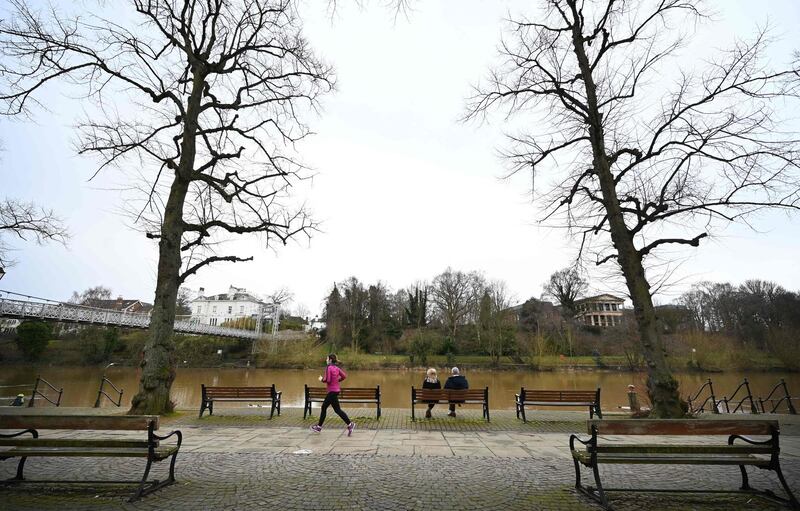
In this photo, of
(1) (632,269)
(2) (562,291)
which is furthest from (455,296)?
(1) (632,269)

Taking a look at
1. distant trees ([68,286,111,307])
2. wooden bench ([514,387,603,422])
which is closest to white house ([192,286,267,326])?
distant trees ([68,286,111,307])

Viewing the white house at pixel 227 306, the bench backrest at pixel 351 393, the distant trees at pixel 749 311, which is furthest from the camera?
the white house at pixel 227 306

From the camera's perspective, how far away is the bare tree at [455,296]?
173 feet

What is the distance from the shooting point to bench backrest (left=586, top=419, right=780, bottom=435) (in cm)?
410

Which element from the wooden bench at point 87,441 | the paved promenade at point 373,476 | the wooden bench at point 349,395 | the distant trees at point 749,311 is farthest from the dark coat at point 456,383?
the distant trees at point 749,311

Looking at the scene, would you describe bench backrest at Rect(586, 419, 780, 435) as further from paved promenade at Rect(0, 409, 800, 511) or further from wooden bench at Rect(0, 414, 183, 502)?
wooden bench at Rect(0, 414, 183, 502)

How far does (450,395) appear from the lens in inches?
404

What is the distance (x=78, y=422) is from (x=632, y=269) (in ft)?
36.8

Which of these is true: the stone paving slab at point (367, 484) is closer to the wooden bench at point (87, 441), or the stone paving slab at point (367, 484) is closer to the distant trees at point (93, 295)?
the wooden bench at point (87, 441)

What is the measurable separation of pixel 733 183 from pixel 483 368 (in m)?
34.8

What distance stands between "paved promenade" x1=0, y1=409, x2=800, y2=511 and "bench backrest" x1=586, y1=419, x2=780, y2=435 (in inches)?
25.9

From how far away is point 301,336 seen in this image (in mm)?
45219

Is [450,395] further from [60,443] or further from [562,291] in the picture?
[562,291]

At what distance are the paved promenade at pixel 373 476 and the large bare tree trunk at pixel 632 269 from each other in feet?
7.11
